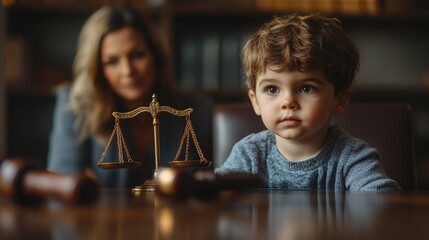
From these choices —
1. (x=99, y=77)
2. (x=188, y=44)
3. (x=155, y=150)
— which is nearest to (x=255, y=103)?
(x=155, y=150)

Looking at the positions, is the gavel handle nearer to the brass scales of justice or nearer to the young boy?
the brass scales of justice

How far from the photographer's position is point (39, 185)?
0.75 meters

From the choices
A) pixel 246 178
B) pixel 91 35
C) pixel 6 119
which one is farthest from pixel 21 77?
pixel 246 178

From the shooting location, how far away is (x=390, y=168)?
1.58 metres

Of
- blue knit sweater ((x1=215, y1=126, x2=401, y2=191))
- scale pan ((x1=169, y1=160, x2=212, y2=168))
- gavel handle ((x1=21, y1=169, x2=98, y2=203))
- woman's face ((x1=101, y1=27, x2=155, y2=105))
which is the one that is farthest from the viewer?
woman's face ((x1=101, y1=27, x2=155, y2=105))

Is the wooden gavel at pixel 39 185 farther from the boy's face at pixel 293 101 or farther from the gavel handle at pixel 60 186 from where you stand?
the boy's face at pixel 293 101

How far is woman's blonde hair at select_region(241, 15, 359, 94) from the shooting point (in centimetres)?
130

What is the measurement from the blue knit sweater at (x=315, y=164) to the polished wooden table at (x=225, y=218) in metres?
0.41

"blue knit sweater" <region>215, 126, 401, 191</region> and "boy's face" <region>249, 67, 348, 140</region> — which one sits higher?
"boy's face" <region>249, 67, 348, 140</region>

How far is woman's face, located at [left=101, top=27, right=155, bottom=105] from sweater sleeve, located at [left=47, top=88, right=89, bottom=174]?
10.8 inches

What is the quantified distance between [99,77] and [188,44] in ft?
3.81

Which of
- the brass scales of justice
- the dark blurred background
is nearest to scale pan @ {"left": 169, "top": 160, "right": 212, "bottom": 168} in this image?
the brass scales of justice

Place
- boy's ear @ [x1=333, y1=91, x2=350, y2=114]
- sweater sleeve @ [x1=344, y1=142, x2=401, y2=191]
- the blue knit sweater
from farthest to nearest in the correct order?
1. boy's ear @ [x1=333, y1=91, x2=350, y2=114]
2. the blue knit sweater
3. sweater sleeve @ [x1=344, y1=142, x2=401, y2=191]

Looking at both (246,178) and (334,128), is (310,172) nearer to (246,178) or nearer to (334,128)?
(334,128)
